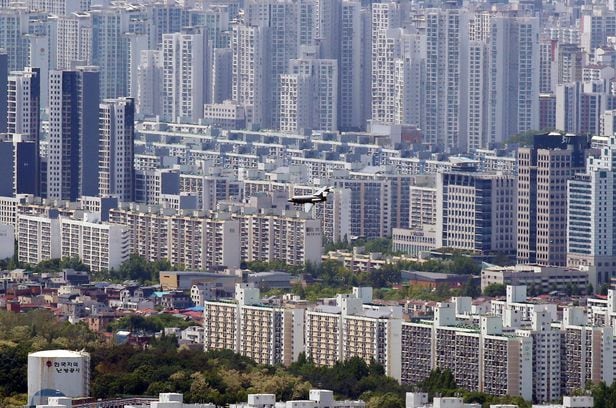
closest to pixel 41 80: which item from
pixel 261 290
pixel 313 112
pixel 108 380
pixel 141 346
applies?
pixel 313 112

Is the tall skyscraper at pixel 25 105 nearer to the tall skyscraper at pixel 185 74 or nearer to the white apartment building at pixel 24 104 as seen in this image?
the white apartment building at pixel 24 104

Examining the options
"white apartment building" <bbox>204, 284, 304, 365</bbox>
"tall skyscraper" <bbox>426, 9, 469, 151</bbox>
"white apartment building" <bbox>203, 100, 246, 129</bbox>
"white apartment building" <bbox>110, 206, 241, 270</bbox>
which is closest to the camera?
"white apartment building" <bbox>204, 284, 304, 365</bbox>

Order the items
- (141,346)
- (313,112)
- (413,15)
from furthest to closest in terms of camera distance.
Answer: (413,15) < (313,112) < (141,346)

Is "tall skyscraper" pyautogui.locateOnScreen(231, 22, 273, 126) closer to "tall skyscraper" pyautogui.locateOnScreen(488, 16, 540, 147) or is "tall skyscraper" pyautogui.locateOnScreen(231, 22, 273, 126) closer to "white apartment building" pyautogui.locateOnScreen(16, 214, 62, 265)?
"tall skyscraper" pyautogui.locateOnScreen(488, 16, 540, 147)

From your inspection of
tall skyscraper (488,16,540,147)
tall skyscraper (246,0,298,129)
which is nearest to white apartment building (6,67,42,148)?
tall skyscraper (488,16,540,147)

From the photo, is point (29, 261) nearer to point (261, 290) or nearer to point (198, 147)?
point (261, 290)

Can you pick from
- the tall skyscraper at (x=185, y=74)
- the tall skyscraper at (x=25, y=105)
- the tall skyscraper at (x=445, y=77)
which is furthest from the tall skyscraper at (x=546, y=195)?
the tall skyscraper at (x=185, y=74)
